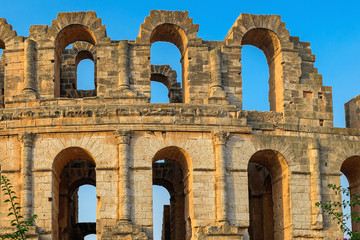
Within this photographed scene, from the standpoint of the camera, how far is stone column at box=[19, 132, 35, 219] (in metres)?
26.9

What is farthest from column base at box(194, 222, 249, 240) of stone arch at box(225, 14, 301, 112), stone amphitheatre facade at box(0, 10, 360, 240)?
stone arch at box(225, 14, 301, 112)

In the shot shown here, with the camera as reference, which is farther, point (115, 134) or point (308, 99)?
point (308, 99)

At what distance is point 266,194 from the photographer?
33188mm

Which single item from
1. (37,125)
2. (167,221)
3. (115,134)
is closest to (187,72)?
(115,134)

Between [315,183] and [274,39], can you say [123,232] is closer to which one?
[315,183]

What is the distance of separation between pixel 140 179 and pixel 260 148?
462 cm

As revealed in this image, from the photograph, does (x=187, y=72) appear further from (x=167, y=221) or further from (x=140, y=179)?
(x=167, y=221)

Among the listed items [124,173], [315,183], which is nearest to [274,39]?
[315,183]

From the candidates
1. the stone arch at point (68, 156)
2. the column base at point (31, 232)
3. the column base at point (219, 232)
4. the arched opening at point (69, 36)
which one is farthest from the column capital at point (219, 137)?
the column base at point (31, 232)

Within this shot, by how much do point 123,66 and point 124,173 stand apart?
443cm

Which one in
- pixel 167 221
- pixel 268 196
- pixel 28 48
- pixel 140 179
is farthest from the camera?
pixel 167 221

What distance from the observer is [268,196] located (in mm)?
33156

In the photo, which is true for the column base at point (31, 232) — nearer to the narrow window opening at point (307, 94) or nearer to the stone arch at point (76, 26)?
the stone arch at point (76, 26)

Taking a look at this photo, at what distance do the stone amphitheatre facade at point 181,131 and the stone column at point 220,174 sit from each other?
4 cm
